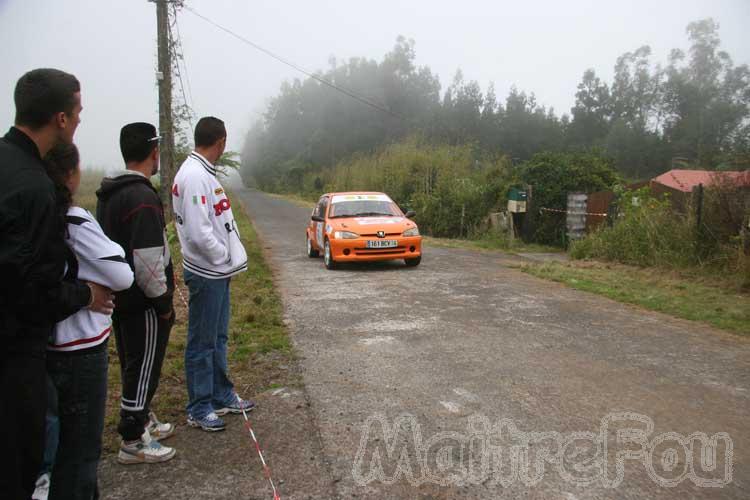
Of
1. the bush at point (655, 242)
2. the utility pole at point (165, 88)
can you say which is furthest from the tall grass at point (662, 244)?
the utility pole at point (165, 88)

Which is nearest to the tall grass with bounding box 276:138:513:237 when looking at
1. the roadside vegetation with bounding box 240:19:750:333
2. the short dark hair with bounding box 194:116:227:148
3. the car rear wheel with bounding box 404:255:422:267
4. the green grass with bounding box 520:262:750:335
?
the roadside vegetation with bounding box 240:19:750:333

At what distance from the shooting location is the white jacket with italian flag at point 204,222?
374cm

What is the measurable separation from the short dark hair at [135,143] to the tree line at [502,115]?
4434 centimetres

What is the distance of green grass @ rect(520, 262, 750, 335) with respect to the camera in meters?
7.37

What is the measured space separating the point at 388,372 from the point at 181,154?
13.4 m

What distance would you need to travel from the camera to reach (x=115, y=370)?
5.05 m

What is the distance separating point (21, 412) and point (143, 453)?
1.51m

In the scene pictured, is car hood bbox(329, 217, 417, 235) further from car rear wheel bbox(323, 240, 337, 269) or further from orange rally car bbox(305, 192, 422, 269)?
car rear wheel bbox(323, 240, 337, 269)

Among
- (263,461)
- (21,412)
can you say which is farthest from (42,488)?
(263,461)

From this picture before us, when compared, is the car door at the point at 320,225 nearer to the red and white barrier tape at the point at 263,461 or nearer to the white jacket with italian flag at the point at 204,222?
the white jacket with italian flag at the point at 204,222

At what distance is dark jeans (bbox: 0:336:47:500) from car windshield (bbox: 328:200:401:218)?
32.5 ft

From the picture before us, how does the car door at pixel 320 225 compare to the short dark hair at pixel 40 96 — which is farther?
the car door at pixel 320 225

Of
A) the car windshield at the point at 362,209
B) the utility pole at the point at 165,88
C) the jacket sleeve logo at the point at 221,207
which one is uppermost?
the utility pole at the point at 165,88

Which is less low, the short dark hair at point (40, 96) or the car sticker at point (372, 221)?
the short dark hair at point (40, 96)
